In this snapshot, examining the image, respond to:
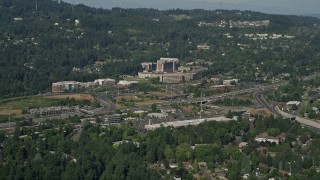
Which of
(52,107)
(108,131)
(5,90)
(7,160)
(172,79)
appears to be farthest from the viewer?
(172,79)

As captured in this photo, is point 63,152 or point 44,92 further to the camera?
point 44,92

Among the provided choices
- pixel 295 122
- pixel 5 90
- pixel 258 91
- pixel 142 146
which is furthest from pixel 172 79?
pixel 142 146

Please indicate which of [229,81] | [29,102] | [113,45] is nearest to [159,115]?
[29,102]

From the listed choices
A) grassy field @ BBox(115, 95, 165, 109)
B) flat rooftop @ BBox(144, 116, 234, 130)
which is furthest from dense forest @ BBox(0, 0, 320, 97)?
flat rooftop @ BBox(144, 116, 234, 130)

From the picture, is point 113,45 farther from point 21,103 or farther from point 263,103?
point 263,103

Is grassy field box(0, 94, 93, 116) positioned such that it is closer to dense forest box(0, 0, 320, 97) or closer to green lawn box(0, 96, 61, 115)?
green lawn box(0, 96, 61, 115)

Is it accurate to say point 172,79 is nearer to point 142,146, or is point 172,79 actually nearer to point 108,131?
point 108,131

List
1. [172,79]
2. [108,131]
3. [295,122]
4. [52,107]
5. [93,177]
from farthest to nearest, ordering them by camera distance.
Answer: [172,79] < [52,107] < [295,122] < [108,131] < [93,177]
